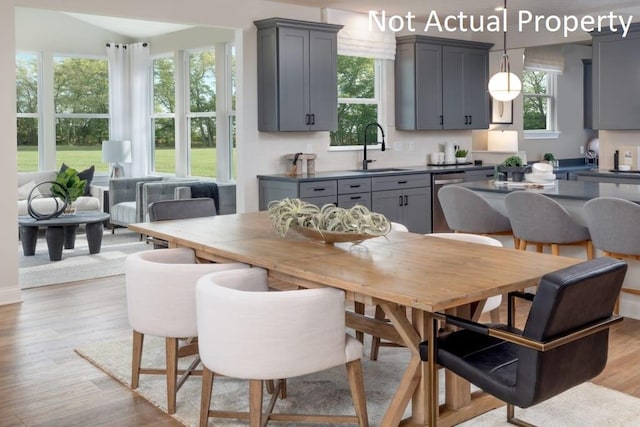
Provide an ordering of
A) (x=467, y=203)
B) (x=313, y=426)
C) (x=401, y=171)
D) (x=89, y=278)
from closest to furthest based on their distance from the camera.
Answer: (x=313, y=426) → (x=467, y=203) → (x=89, y=278) → (x=401, y=171)

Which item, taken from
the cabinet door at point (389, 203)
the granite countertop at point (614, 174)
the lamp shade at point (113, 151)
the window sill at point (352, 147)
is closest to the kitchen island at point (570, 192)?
the cabinet door at point (389, 203)

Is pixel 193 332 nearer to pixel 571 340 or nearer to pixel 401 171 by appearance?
pixel 571 340

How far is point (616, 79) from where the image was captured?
7062mm

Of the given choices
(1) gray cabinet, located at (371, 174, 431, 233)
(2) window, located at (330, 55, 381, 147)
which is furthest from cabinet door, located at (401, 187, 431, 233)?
(2) window, located at (330, 55, 381, 147)

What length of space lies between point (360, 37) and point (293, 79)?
122 centimetres

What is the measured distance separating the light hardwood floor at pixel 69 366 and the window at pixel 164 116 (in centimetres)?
441

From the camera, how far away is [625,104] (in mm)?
7035

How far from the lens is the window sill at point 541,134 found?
381 inches

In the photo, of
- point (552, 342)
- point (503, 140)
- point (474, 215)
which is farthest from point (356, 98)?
point (552, 342)

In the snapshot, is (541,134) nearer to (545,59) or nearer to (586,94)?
(545,59)

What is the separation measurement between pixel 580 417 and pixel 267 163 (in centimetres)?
420

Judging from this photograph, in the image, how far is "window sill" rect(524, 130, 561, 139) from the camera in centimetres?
967

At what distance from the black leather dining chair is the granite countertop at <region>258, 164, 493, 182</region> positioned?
150 inches

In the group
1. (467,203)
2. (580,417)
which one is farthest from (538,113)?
(580,417)
